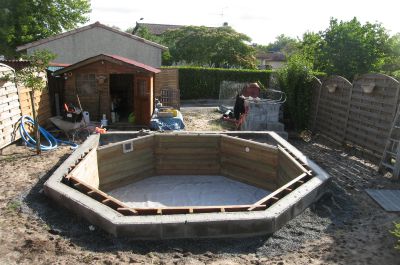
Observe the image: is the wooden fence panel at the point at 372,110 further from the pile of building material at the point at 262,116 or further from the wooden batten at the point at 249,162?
the wooden batten at the point at 249,162

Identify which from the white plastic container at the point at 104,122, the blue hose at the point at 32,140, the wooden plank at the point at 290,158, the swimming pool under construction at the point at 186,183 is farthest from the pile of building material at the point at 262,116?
the blue hose at the point at 32,140

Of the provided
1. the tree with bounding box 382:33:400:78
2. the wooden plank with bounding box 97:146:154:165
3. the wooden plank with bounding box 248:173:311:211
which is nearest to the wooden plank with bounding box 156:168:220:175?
the wooden plank with bounding box 97:146:154:165

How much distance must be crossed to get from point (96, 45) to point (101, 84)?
9814 millimetres

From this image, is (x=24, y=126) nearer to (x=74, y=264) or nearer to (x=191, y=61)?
(x=74, y=264)

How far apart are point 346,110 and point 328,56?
811 centimetres

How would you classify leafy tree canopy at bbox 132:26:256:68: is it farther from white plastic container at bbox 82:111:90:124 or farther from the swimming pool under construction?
the swimming pool under construction

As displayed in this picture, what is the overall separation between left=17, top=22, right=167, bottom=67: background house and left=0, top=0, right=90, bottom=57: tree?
734 cm

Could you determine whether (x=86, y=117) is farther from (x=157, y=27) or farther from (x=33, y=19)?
(x=157, y=27)

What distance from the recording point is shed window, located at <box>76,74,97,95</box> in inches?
513

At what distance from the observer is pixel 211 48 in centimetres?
3678

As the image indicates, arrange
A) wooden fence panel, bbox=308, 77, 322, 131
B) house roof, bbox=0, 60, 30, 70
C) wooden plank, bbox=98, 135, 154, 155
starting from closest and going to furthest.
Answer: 1. wooden plank, bbox=98, 135, 154, 155
2. house roof, bbox=0, 60, 30, 70
3. wooden fence panel, bbox=308, 77, 322, 131

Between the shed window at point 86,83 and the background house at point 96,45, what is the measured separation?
29.7 ft

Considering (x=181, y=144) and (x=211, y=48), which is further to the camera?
(x=211, y=48)

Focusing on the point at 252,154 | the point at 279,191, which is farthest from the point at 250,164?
the point at 279,191
